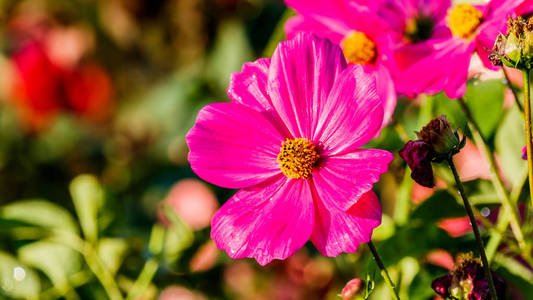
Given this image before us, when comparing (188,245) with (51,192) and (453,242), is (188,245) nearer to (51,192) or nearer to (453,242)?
(453,242)

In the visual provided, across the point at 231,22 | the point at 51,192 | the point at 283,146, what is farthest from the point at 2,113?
the point at 283,146

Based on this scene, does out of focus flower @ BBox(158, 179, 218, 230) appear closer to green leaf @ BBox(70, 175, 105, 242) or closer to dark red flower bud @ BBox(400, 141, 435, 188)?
green leaf @ BBox(70, 175, 105, 242)

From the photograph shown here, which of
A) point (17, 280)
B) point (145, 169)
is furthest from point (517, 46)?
point (145, 169)

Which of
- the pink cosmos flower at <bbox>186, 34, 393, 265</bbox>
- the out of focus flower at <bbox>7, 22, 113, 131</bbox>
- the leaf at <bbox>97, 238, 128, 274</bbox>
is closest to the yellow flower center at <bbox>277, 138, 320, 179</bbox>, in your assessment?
the pink cosmos flower at <bbox>186, 34, 393, 265</bbox>

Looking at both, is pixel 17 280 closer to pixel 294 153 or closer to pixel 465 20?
pixel 294 153

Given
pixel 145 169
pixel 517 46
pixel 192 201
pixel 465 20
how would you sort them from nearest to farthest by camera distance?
pixel 517 46 → pixel 465 20 → pixel 192 201 → pixel 145 169

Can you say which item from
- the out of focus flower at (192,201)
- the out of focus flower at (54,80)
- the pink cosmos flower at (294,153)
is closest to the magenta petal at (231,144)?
the pink cosmos flower at (294,153)

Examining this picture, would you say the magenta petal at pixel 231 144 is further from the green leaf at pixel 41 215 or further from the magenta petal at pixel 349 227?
the green leaf at pixel 41 215
